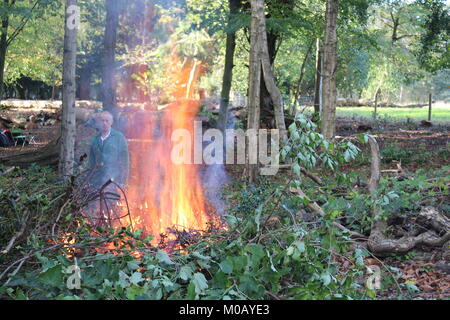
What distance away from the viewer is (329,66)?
13422 millimetres

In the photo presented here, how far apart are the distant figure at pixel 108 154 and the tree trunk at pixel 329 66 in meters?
6.24

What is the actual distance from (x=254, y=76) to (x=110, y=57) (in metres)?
9.61

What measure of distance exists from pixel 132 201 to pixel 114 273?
642 centimetres

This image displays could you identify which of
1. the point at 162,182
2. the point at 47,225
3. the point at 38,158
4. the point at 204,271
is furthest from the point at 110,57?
the point at 204,271

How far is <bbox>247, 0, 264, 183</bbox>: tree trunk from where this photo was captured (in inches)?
457

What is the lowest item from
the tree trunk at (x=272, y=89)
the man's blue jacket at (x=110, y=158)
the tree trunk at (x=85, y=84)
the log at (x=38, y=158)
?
the log at (x=38, y=158)

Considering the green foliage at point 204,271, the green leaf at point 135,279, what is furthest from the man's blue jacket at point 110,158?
the green leaf at point 135,279

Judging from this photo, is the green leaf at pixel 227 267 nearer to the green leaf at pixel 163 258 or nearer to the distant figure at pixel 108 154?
the green leaf at pixel 163 258

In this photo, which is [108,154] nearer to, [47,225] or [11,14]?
[47,225]

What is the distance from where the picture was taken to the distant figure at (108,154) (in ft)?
26.8

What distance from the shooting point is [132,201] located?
34.8ft

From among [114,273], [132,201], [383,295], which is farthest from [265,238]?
[132,201]

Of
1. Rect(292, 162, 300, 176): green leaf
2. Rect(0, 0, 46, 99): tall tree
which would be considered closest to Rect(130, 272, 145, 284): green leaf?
Rect(292, 162, 300, 176): green leaf
